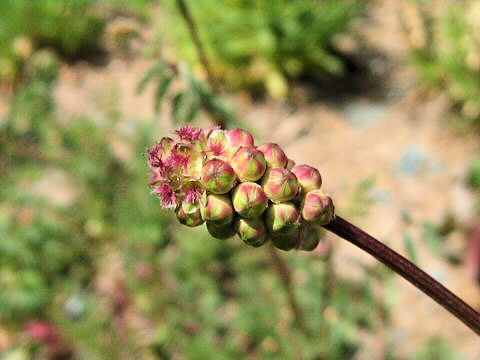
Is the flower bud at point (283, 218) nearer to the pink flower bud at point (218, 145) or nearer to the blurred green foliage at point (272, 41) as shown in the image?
the pink flower bud at point (218, 145)

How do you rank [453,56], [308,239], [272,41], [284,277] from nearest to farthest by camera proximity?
[308,239], [284,277], [453,56], [272,41]

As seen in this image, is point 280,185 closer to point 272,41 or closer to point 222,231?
point 222,231

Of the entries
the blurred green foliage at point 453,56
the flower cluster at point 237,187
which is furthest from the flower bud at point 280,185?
the blurred green foliage at point 453,56

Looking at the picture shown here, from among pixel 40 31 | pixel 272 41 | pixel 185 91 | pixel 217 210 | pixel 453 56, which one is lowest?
pixel 217 210

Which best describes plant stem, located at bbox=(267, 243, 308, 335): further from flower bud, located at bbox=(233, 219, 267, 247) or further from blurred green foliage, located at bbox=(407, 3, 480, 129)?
blurred green foliage, located at bbox=(407, 3, 480, 129)

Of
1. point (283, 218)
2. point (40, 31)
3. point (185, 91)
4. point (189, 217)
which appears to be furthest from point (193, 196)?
point (40, 31)

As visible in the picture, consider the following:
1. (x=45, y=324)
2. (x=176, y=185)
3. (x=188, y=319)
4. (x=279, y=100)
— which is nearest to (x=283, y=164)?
(x=176, y=185)

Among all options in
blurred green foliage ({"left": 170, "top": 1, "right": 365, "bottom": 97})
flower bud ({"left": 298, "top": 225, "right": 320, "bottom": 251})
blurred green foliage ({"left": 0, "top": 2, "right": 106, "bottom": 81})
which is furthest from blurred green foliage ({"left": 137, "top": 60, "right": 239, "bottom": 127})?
blurred green foliage ({"left": 0, "top": 2, "right": 106, "bottom": 81})
